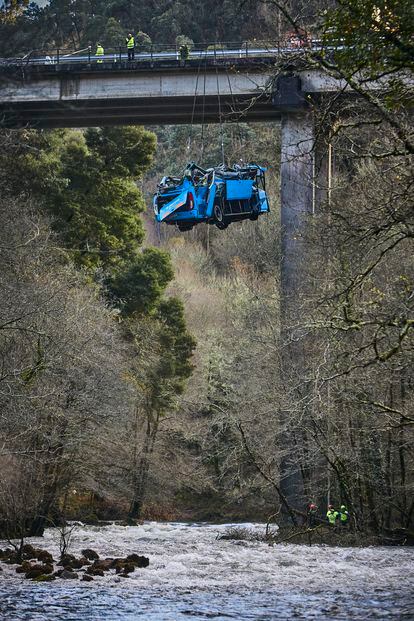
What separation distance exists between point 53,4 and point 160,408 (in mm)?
31170

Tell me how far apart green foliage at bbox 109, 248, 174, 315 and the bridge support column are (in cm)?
1360

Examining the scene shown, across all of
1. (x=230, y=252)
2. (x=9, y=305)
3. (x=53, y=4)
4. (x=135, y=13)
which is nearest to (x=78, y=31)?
(x=53, y=4)

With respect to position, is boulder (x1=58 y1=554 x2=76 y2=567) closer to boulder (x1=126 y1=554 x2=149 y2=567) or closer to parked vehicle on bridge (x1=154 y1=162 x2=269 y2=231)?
boulder (x1=126 y1=554 x2=149 y2=567)

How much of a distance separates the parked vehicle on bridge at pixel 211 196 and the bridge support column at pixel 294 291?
1.35 m

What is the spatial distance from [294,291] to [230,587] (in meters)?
18.4

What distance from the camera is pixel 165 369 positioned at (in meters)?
55.5

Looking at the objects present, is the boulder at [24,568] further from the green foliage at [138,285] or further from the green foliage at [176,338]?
the green foliage at [138,285]

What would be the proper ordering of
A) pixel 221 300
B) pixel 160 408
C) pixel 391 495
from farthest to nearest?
pixel 221 300, pixel 160 408, pixel 391 495

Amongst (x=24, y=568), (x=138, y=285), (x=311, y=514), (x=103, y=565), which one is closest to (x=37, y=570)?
(x=24, y=568)

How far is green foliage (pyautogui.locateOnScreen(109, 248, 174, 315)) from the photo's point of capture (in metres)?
56.4

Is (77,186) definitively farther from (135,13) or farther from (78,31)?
(135,13)

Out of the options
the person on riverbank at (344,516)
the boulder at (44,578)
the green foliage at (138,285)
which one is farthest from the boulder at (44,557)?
the green foliage at (138,285)

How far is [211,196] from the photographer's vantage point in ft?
107

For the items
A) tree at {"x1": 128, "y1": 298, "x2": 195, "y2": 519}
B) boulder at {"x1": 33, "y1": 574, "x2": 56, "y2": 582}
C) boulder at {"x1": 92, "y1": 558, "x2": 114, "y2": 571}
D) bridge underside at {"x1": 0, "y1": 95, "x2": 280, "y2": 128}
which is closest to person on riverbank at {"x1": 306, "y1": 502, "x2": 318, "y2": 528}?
boulder at {"x1": 92, "y1": 558, "x2": 114, "y2": 571}
